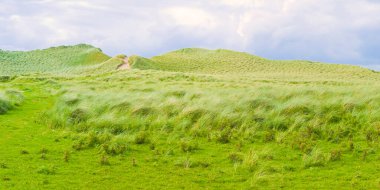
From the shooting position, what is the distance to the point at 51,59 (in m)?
95.6

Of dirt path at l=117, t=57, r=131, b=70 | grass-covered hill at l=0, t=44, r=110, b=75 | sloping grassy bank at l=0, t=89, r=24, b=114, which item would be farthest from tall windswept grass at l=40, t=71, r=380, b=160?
grass-covered hill at l=0, t=44, r=110, b=75

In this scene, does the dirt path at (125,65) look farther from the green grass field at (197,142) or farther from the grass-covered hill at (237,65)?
the green grass field at (197,142)

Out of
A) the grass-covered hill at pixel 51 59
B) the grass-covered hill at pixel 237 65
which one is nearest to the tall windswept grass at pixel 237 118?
the grass-covered hill at pixel 237 65

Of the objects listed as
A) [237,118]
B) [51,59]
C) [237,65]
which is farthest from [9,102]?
[51,59]

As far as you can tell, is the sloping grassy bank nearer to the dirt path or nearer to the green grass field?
the green grass field

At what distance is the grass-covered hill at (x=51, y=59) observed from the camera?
8475 cm

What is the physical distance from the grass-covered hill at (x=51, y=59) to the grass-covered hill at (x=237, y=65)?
1486 centimetres

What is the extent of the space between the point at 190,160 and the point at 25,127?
8.22 meters

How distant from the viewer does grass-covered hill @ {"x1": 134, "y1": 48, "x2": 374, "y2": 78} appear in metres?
73.7

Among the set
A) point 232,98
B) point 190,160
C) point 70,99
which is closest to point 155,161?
point 190,160

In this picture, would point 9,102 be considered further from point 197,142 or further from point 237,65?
point 237,65

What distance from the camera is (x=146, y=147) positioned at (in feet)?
43.9

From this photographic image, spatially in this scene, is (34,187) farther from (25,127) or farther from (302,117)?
(302,117)

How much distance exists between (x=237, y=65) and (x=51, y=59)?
42345 millimetres
